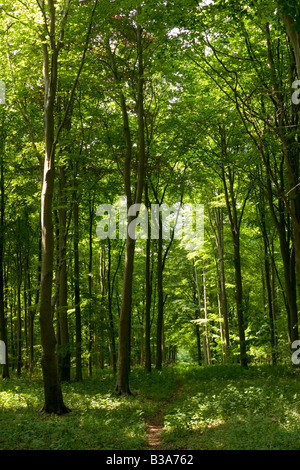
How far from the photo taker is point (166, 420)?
9328mm

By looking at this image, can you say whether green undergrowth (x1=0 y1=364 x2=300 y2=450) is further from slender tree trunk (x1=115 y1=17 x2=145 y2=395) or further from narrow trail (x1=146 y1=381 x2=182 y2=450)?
slender tree trunk (x1=115 y1=17 x2=145 y2=395)

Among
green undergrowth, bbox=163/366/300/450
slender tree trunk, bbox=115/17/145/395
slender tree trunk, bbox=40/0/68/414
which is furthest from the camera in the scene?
slender tree trunk, bbox=115/17/145/395

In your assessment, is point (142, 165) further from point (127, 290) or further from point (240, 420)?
point (240, 420)

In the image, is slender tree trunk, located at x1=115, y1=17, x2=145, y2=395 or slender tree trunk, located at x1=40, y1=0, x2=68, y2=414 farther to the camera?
slender tree trunk, located at x1=115, y1=17, x2=145, y2=395

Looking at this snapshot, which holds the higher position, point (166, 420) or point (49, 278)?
point (49, 278)

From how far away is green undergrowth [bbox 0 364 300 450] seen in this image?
6.92 meters

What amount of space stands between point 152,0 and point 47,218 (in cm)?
580

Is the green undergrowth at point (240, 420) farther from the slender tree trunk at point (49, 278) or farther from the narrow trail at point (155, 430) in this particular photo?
the slender tree trunk at point (49, 278)

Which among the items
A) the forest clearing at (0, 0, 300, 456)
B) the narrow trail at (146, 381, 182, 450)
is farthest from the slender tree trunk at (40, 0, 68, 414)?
the narrow trail at (146, 381, 182, 450)

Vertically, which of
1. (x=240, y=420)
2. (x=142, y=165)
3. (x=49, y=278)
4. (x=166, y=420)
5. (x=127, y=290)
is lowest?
(x=166, y=420)

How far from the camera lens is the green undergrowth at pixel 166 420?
273 inches

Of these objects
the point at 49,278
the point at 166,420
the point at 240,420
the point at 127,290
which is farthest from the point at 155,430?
the point at 127,290
